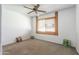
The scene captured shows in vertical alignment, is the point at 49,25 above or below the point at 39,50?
above

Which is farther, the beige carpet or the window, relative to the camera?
the window

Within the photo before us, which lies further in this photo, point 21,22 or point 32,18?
point 32,18

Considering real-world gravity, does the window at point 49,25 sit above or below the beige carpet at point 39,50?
above

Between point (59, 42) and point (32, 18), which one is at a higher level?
point (32, 18)

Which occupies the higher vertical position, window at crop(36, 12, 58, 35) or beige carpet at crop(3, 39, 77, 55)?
window at crop(36, 12, 58, 35)

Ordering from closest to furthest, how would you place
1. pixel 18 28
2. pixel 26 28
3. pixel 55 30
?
pixel 55 30 < pixel 18 28 < pixel 26 28

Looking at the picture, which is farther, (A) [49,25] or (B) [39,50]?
(A) [49,25]

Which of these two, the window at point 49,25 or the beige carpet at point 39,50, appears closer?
the beige carpet at point 39,50
